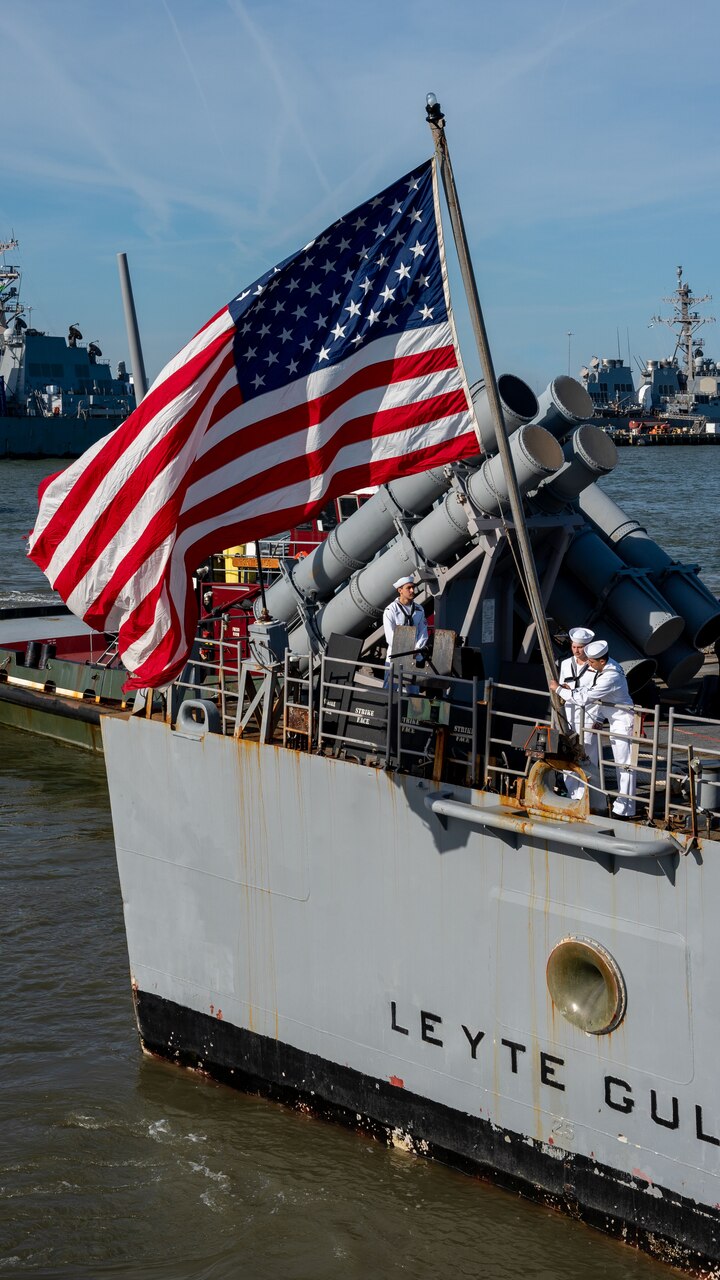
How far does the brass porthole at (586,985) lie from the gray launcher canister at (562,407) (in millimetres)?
5656

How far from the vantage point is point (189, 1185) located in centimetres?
1044

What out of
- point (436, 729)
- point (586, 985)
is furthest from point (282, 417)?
point (586, 985)

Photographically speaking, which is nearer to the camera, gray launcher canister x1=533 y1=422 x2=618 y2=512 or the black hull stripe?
the black hull stripe

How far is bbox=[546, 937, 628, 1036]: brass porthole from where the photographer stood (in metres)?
8.77

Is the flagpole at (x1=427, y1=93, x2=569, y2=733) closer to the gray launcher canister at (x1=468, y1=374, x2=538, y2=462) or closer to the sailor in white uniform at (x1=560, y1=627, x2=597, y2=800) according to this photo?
the sailor in white uniform at (x1=560, y1=627, x2=597, y2=800)

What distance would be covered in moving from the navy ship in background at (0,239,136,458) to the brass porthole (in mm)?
103552

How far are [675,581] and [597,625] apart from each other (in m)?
1.09

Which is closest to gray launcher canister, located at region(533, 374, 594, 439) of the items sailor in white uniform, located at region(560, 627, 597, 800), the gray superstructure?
the gray superstructure

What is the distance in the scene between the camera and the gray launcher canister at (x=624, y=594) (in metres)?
13.3

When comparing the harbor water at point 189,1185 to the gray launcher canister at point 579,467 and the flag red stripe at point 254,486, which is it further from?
the gray launcher canister at point 579,467

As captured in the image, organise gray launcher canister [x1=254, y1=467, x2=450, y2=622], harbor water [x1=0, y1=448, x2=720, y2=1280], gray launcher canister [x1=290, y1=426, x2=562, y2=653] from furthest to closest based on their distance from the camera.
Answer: gray launcher canister [x1=254, y1=467, x2=450, y2=622] → gray launcher canister [x1=290, y1=426, x2=562, y2=653] → harbor water [x1=0, y1=448, x2=720, y2=1280]

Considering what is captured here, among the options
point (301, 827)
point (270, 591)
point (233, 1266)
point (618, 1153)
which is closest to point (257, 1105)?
point (233, 1266)

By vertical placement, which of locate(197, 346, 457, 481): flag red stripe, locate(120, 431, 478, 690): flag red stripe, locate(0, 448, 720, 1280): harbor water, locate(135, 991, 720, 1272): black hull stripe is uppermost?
locate(197, 346, 457, 481): flag red stripe

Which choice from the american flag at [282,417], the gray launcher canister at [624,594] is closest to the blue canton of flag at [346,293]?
the american flag at [282,417]
